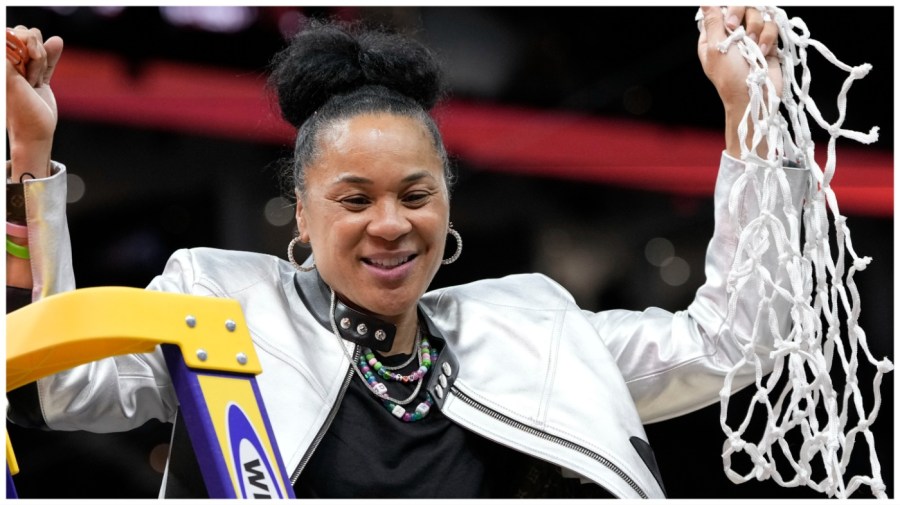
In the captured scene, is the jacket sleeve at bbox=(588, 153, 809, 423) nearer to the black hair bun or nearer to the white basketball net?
the white basketball net

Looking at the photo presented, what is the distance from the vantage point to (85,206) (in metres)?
2.52

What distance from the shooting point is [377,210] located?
5.58ft

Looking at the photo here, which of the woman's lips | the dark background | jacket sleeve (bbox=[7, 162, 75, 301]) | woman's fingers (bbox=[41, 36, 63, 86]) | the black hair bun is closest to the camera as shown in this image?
jacket sleeve (bbox=[7, 162, 75, 301])

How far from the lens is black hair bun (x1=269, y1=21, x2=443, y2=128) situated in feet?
5.98

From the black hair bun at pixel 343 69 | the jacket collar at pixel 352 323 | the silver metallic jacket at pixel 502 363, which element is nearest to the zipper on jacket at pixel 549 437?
the silver metallic jacket at pixel 502 363

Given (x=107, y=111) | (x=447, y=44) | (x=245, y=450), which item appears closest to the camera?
(x=245, y=450)

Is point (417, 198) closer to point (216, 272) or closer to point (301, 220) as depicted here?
point (301, 220)

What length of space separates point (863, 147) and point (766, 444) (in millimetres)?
1529

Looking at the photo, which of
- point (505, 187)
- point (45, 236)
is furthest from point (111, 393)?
point (505, 187)

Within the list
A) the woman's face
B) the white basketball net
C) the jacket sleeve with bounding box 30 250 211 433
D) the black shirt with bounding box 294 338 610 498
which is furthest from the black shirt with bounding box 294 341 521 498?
the white basketball net

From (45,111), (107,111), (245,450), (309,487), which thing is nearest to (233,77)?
(107,111)

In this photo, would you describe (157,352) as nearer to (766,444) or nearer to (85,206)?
(766,444)

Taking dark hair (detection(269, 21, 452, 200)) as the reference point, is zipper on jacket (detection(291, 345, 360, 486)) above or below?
below

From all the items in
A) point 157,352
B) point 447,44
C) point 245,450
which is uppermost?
point 447,44
